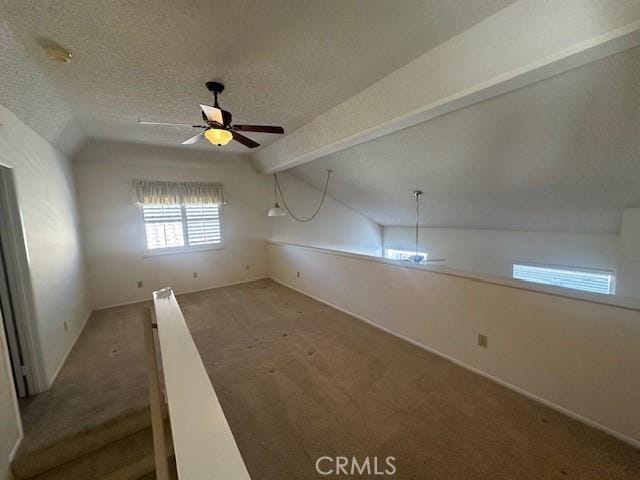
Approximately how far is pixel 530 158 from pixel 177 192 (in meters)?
5.53

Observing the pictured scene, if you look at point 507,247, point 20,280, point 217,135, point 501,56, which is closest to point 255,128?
point 217,135

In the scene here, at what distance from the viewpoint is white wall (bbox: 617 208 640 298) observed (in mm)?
3486

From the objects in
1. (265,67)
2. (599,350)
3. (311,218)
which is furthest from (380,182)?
(599,350)

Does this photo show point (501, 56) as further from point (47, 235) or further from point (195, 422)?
point (47, 235)

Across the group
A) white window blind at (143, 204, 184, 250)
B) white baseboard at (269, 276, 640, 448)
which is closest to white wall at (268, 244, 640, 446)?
white baseboard at (269, 276, 640, 448)

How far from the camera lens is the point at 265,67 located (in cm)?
232

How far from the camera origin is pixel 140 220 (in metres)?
4.82

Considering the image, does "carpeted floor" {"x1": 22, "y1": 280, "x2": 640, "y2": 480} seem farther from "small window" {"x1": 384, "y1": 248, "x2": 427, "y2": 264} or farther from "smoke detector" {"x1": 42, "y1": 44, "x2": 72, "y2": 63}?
"small window" {"x1": 384, "y1": 248, "x2": 427, "y2": 264}

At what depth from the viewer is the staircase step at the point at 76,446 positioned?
1.76 metres

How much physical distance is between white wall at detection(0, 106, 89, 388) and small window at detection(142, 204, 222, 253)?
1.20 meters

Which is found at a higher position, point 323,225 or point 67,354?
point 323,225

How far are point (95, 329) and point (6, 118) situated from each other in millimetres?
2832

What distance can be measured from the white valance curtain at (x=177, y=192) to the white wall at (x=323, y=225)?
4.94 feet

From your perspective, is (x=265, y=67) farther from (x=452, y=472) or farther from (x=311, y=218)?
(x=311, y=218)
